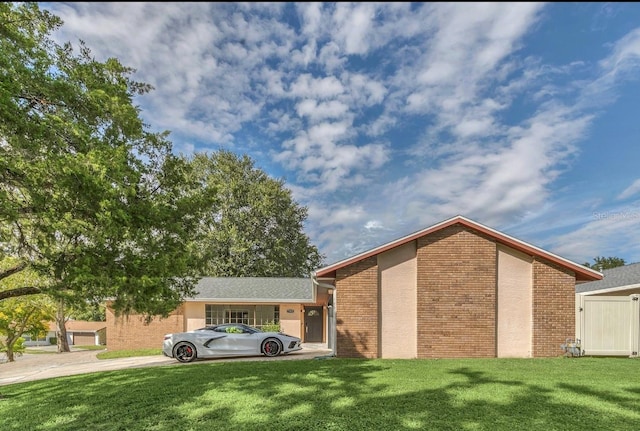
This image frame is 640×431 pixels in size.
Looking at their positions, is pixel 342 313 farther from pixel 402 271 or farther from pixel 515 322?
pixel 515 322

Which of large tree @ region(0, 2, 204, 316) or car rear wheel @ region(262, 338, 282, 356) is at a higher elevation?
large tree @ region(0, 2, 204, 316)

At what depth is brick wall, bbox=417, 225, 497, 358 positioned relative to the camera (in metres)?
11.8

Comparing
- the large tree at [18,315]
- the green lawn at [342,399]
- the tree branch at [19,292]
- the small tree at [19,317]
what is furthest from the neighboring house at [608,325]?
the small tree at [19,317]

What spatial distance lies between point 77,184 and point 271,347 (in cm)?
881

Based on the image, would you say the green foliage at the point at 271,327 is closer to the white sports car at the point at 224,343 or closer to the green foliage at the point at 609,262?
the white sports car at the point at 224,343

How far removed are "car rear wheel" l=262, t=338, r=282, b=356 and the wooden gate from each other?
9716 mm

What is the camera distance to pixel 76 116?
7672 mm

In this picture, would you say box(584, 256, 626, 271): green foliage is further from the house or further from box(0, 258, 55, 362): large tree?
box(0, 258, 55, 362): large tree

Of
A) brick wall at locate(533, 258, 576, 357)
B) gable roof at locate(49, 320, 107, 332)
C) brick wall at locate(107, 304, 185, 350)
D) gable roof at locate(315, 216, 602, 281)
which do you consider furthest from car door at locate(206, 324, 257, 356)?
gable roof at locate(49, 320, 107, 332)

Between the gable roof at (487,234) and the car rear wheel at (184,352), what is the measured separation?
5025 millimetres

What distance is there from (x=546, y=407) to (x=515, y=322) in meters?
6.55

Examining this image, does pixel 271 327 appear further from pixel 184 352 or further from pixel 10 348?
pixel 10 348

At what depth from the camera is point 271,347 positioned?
13273 millimetres

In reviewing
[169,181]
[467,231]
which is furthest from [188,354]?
[467,231]
